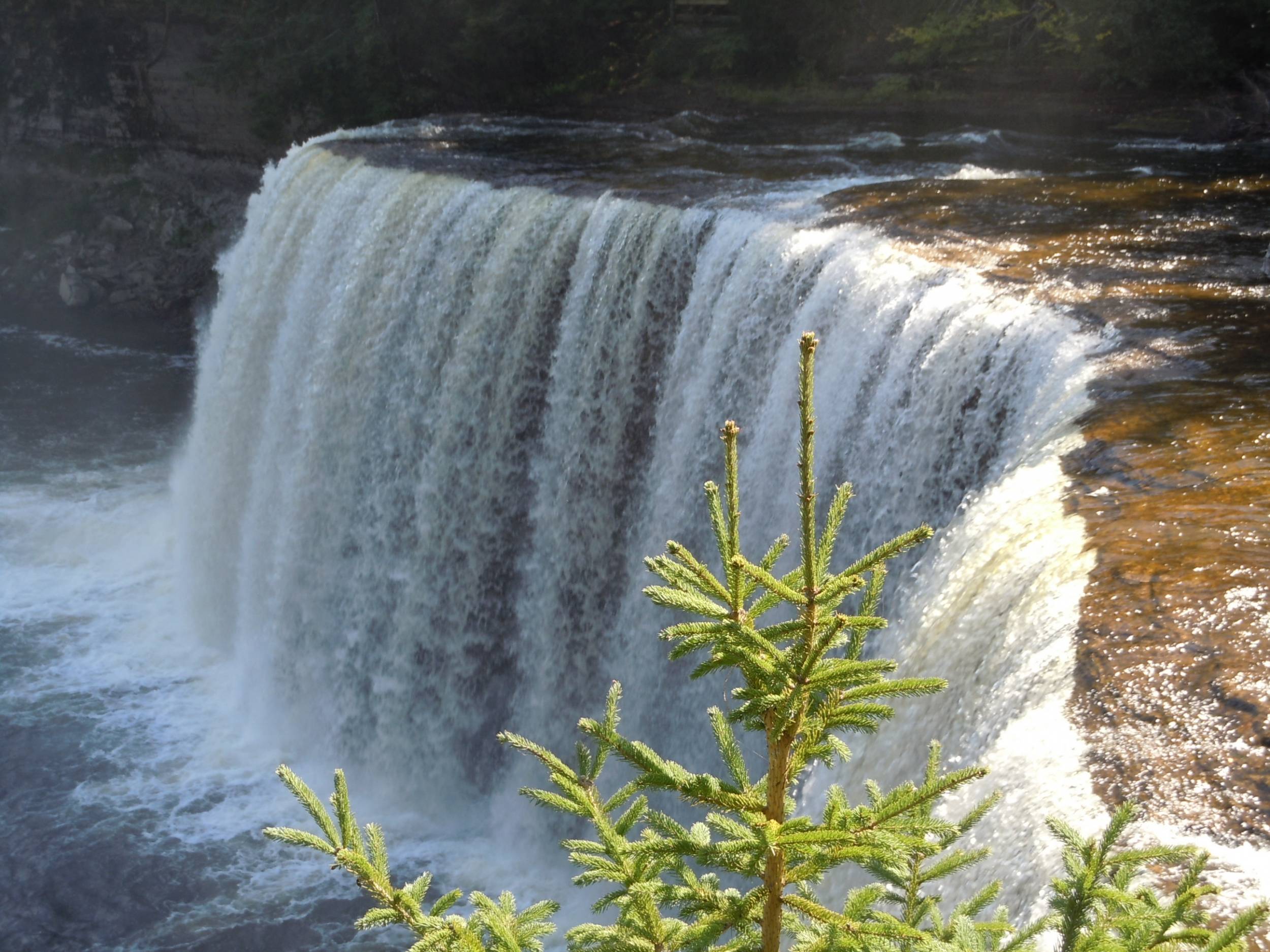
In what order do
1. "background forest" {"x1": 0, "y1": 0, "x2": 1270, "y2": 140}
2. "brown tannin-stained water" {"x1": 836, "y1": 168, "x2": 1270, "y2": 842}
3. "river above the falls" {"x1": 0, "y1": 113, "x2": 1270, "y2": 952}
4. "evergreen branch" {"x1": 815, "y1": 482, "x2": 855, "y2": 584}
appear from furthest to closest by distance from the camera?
1. "background forest" {"x1": 0, "y1": 0, "x2": 1270, "y2": 140}
2. "river above the falls" {"x1": 0, "y1": 113, "x2": 1270, "y2": 952}
3. "brown tannin-stained water" {"x1": 836, "y1": 168, "x2": 1270, "y2": 842}
4. "evergreen branch" {"x1": 815, "y1": 482, "x2": 855, "y2": 584}

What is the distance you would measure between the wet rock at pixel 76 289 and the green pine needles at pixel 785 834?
2513 cm

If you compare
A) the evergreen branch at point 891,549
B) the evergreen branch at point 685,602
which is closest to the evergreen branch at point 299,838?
the evergreen branch at point 685,602

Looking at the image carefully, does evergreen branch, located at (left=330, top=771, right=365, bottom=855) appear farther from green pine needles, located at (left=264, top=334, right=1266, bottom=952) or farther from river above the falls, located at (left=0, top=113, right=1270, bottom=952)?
river above the falls, located at (left=0, top=113, right=1270, bottom=952)

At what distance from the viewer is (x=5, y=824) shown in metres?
11.1

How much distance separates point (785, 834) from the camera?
2326 mm

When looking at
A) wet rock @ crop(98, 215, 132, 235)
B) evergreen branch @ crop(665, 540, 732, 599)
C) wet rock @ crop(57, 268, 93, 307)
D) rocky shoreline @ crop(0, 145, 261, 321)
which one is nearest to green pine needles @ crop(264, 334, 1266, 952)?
evergreen branch @ crop(665, 540, 732, 599)

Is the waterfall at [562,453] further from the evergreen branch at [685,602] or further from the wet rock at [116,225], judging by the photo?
the wet rock at [116,225]

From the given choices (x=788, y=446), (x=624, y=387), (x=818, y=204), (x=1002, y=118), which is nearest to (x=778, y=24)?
(x=1002, y=118)

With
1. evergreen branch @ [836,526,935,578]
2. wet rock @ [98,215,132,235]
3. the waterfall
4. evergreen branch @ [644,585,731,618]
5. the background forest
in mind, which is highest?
the background forest

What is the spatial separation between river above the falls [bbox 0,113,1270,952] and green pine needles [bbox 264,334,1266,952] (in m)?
0.78

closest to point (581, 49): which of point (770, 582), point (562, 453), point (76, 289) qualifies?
point (76, 289)

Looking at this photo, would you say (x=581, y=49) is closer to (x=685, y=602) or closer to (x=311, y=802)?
(x=311, y=802)

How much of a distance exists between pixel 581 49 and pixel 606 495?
15.9 m

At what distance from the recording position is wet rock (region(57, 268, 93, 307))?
993 inches
